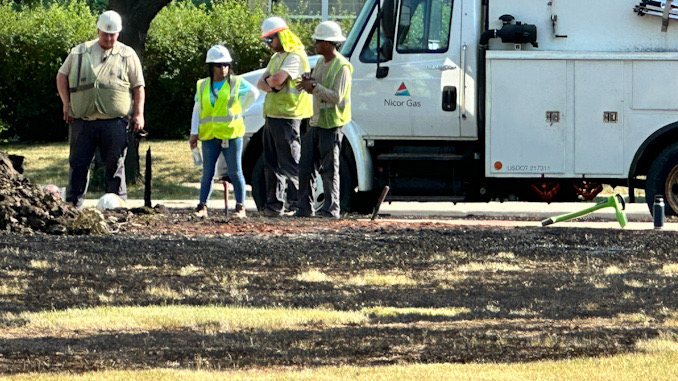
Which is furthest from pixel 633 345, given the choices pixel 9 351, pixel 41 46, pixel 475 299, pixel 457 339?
pixel 41 46

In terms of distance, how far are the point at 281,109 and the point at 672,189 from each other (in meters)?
4.19

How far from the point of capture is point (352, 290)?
9.88m

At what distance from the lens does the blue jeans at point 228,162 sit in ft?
46.1

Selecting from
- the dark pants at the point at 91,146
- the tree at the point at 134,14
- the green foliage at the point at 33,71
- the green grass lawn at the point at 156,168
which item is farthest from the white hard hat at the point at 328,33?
the green foliage at the point at 33,71

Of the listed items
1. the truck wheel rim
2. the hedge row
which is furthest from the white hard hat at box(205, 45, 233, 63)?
the hedge row

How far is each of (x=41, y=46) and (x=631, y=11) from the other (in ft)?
53.9

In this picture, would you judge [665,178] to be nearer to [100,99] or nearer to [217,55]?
[217,55]

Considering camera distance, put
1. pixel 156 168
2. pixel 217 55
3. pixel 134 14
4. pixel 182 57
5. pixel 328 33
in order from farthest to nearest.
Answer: pixel 182 57
pixel 156 168
pixel 134 14
pixel 328 33
pixel 217 55

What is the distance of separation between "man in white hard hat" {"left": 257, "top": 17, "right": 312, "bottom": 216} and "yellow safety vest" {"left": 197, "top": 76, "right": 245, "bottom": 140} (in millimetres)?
274

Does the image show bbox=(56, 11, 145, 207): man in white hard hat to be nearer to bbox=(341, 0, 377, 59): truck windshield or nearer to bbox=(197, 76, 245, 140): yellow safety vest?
bbox=(197, 76, 245, 140): yellow safety vest

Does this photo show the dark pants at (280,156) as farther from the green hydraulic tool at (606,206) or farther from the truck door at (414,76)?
the green hydraulic tool at (606,206)

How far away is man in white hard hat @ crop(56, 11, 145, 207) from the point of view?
1355cm

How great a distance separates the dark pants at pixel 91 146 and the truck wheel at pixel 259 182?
2.20m

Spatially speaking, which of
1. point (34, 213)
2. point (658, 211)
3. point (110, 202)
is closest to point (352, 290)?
point (34, 213)
